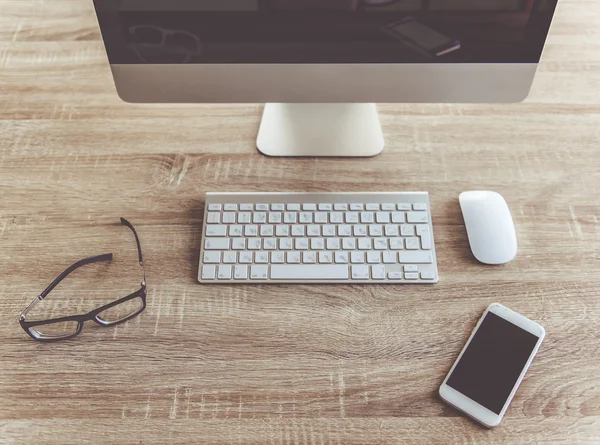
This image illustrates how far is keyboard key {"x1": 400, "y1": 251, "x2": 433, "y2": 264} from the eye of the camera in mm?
750

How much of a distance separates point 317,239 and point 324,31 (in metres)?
0.29

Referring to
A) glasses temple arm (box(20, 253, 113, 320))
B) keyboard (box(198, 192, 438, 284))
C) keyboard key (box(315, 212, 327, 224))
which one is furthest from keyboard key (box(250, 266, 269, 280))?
glasses temple arm (box(20, 253, 113, 320))

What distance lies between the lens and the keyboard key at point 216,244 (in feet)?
2.50

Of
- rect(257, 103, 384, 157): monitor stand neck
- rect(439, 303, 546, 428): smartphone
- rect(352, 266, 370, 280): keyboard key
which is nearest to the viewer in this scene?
rect(439, 303, 546, 428): smartphone

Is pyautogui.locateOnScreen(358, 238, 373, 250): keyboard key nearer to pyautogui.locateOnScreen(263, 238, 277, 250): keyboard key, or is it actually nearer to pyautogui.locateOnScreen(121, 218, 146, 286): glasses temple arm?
pyautogui.locateOnScreen(263, 238, 277, 250): keyboard key

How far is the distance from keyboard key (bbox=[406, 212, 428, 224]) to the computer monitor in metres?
0.17

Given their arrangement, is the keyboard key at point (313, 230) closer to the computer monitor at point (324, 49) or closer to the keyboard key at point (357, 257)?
the keyboard key at point (357, 257)

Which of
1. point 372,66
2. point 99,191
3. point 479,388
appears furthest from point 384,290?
point 99,191

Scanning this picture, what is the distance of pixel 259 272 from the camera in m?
0.75

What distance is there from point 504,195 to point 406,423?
390 millimetres

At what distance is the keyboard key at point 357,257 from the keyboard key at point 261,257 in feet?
0.39

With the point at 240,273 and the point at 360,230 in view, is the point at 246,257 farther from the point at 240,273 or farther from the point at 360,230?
the point at 360,230

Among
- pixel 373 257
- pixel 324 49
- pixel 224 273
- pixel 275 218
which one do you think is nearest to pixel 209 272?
pixel 224 273

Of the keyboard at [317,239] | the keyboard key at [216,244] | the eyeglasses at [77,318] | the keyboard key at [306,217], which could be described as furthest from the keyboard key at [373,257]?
the eyeglasses at [77,318]
